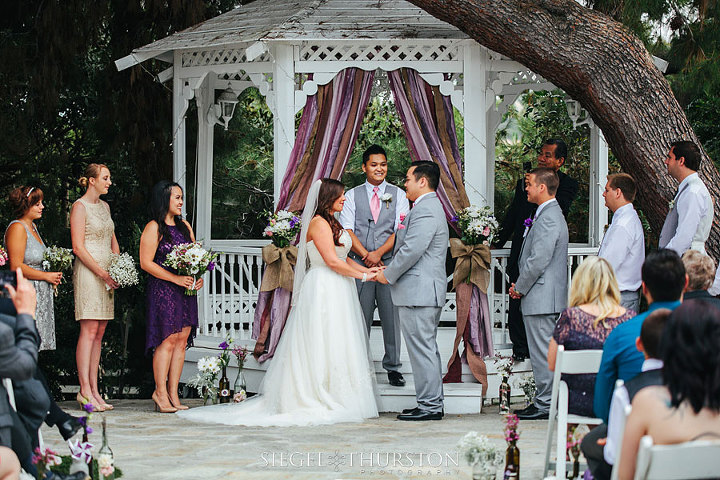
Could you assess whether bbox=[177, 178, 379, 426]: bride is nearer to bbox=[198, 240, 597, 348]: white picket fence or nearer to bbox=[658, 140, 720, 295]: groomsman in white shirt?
bbox=[198, 240, 597, 348]: white picket fence

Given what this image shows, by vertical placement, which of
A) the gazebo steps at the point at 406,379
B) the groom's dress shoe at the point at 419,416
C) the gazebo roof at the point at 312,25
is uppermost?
the gazebo roof at the point at 312,25

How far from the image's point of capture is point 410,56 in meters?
9.00

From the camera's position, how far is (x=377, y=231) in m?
8.69

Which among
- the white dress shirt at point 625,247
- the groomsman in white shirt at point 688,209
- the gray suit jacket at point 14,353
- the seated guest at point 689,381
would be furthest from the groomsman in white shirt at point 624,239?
the gray suit jacket at point 14,353

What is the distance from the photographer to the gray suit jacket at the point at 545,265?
25.1ft

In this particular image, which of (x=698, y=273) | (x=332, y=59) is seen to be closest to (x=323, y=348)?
(x=332, y=59)

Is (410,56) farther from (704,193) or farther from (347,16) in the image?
(704,193)

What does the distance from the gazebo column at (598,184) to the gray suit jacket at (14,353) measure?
691 centimetres

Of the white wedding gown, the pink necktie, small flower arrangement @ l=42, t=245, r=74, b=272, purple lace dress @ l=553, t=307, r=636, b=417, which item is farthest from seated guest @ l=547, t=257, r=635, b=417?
small flower arrangement @ l=42, t=245, r=74, b=272

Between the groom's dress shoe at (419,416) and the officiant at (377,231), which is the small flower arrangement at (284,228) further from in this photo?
the groom's dress shoe at (419,416)

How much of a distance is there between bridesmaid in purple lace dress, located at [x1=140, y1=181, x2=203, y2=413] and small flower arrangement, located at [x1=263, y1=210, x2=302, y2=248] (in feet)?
2.45

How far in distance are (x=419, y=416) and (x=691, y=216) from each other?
2.58 meters

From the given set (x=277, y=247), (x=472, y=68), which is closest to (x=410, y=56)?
(x=472, y=68)

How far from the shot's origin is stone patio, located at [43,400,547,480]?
598cm
